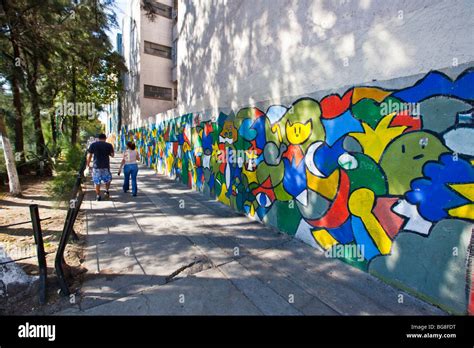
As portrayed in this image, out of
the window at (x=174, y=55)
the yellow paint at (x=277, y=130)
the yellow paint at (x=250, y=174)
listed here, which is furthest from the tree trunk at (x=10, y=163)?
the window at (x=174, y=55)

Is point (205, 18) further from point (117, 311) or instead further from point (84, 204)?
point (117, 311)

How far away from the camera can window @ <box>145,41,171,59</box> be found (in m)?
19.0

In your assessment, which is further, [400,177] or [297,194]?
[297,194]

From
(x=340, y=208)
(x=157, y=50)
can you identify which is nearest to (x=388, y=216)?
(x=340, y=208)

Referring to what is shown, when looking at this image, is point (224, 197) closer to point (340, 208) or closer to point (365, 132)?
point (340, 208)

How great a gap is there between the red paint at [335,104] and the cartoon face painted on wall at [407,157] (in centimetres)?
81

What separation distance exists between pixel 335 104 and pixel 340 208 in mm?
1466

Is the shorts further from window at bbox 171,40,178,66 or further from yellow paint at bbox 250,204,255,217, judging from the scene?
window at bbox 171,40,178,66

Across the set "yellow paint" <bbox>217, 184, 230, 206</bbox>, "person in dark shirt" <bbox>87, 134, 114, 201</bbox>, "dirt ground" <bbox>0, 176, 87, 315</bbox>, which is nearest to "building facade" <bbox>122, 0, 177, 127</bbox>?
"person in dark shirt" <bbox>87, 134, 114, 201</bbox>

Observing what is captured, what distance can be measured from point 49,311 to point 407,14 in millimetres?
5017

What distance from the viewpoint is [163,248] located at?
400cm

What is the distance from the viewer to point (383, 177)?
9.82ft

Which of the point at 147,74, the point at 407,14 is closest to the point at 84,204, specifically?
the point at 407,14

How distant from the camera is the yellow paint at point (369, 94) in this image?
2949mm
